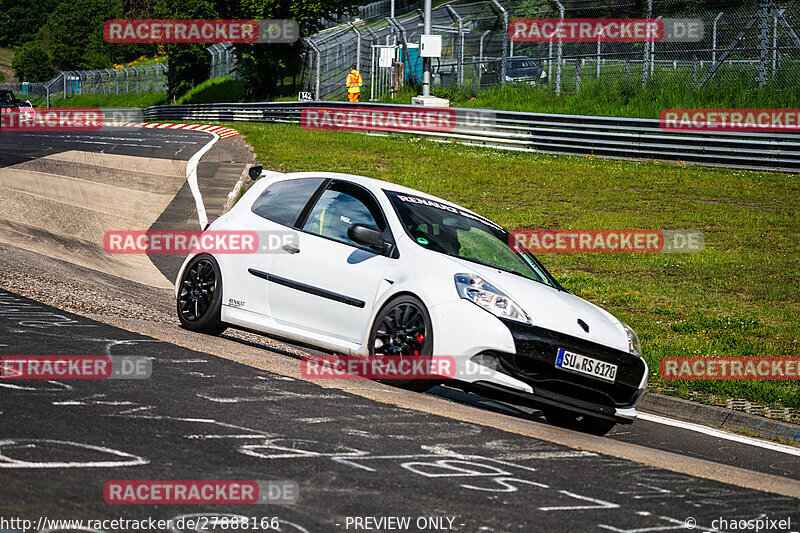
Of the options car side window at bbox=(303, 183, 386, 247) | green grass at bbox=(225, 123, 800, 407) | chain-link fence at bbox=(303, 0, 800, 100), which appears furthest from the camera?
chain-link fence at bbox=(303, 0, 800, 100)

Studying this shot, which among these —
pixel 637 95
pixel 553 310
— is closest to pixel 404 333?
pixel 553 310

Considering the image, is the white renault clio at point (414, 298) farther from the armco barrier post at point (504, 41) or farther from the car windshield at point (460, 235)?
the armco barrier post at point (504, 41)

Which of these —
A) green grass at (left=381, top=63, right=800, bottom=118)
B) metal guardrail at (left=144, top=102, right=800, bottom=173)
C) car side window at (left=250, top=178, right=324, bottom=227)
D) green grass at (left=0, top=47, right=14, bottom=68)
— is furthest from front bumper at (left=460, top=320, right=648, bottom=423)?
green grass at (left=0, top=47, right=14, bottom=68)

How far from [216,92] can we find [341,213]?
6016cm

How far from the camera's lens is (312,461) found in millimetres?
4496

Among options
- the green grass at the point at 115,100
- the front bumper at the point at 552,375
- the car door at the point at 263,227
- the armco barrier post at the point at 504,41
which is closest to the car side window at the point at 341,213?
the car door at the point at 263,227

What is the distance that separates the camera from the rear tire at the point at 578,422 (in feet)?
22.5

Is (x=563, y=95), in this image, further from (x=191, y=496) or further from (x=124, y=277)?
(x=191, y=496)

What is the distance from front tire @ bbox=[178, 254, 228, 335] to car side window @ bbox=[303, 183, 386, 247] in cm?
108

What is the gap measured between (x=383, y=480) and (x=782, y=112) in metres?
20.8

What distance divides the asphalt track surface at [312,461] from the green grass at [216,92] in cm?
5692

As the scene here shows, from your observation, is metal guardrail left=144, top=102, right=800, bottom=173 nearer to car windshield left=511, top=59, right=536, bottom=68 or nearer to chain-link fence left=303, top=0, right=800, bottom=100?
chain-link fence left=303, top=0, right=800, bottom=100

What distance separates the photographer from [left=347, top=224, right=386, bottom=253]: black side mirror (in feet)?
22.8

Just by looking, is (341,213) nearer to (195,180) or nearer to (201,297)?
(201,297)
